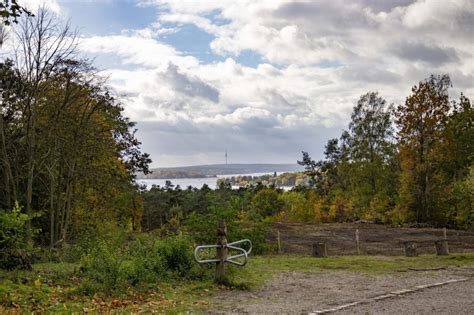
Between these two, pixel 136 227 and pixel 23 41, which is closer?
pixel 23 41

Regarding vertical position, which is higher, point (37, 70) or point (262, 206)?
point (37, 70)

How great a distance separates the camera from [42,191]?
67.4 feet

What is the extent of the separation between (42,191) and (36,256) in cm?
750

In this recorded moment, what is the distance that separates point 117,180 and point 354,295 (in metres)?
17.1

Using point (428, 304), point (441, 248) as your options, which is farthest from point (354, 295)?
point (441, 248)

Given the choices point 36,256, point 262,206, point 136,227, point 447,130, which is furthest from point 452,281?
point 262,206

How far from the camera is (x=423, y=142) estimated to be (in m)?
32.2

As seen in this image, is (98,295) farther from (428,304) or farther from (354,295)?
(428,304)

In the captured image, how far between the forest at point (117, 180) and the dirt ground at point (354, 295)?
205 centimetres

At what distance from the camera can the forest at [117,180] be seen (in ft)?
35.4

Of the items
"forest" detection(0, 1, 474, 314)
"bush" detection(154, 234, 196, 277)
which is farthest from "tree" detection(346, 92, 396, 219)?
"bush" detection(154, 234, 196, 277)

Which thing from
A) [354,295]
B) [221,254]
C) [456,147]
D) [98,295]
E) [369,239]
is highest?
[456,147]

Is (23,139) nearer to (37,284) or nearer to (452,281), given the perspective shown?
(37,284)

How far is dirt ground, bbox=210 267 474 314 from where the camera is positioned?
25.5 feet
